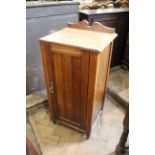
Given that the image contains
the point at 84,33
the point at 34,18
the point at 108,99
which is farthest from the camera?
the point at 108,99

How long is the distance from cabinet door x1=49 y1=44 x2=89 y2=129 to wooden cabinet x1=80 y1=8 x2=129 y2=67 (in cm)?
82

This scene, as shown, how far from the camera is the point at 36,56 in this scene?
1.67 m

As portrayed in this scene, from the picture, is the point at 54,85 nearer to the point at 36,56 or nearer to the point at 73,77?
the point at 73,77

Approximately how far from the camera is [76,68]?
1.11 meters

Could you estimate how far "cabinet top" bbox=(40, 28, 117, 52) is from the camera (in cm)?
102

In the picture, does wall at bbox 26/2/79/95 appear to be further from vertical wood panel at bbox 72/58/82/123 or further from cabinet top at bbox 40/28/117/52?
vertical wood panel at bbox 72/58/82/123

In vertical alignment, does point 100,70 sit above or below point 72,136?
above

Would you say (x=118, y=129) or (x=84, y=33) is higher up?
(x=84, y=33)

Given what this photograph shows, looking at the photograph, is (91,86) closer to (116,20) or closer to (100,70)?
(100,70)

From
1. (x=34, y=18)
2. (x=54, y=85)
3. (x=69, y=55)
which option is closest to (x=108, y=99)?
(x=54, y=85)

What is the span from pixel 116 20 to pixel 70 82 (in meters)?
1.24

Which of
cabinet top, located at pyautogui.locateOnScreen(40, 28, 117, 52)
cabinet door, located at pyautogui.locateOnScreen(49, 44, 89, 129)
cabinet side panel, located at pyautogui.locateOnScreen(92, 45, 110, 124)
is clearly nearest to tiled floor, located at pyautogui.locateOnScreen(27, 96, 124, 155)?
cabinet door, located at pyautogui.locateOnScreen(49, 44, 89, 129)

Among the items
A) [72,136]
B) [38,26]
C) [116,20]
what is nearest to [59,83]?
[72,136]
